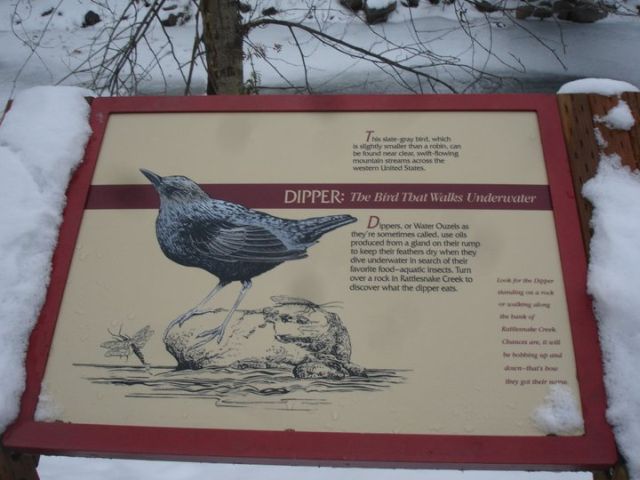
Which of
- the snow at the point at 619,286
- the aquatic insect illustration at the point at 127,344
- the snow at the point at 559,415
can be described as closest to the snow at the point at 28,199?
the aquatic insect illustration at the point at 127,344

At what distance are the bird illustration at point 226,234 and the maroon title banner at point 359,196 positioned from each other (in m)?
0.04

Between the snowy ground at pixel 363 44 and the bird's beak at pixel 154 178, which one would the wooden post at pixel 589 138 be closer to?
the bird's beak at pixel 154 178

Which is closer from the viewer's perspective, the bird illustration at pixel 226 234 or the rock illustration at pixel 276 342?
the rock illustration at pixel 276 342

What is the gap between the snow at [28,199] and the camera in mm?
1263

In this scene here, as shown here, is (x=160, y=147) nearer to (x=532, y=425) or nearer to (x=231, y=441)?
(x=231, y=441)

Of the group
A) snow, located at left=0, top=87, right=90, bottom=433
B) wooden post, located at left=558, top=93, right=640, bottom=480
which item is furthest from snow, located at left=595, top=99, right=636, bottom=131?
snow, located at left=0, top=87, right=90, bottom=433

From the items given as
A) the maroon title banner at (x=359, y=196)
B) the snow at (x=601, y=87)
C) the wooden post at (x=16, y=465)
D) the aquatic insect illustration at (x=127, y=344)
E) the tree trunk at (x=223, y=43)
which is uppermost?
the tree trunk at (x=223, y=43)

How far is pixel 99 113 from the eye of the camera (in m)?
1.59

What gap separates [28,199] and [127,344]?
0.50 meters

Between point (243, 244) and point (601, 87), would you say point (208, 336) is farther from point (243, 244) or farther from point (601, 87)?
point (601, 87)

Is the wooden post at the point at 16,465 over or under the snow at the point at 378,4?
under

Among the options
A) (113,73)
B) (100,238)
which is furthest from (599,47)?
(100,238)

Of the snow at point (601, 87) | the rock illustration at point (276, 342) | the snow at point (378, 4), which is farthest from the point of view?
the snow at point (378, 4)

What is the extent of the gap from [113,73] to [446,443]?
2.55 meters
